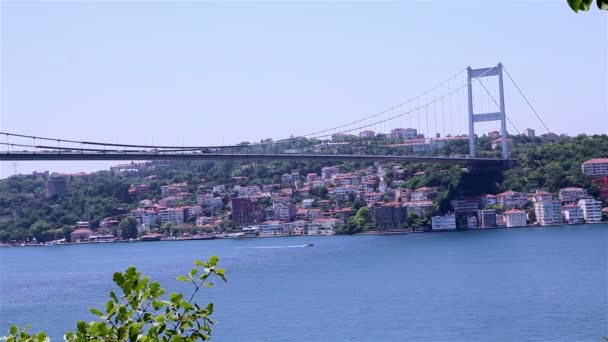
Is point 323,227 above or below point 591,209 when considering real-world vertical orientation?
below

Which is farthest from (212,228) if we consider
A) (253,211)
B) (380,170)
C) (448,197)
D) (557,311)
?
(557,311)

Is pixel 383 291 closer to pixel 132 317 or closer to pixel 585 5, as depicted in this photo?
pixel 132 317

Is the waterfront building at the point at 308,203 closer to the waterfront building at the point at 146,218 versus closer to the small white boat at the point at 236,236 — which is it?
the small white boat at the point at 236,236

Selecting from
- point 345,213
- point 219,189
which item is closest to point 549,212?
point 345,213

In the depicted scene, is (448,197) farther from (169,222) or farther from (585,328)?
(585,328)

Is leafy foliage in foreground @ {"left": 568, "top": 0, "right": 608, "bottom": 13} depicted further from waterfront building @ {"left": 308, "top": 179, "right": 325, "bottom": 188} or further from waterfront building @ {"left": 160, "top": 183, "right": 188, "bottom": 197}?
waterfront building @ {"left": 160, "top": 183, "right": 188, "bottom": 197}


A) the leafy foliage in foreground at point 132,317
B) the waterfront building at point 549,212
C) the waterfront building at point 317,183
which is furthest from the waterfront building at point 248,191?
the leafy foliage in foreground at point 132,317
